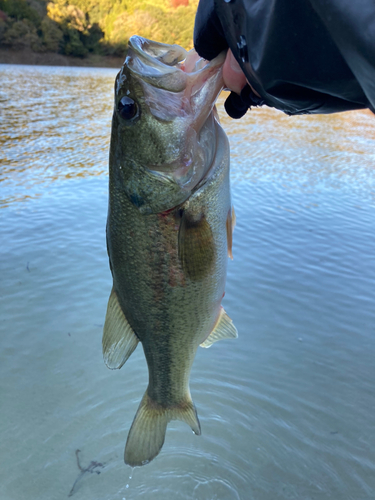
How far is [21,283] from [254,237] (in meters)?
3.29

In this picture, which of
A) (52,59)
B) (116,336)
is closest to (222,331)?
(116,336)

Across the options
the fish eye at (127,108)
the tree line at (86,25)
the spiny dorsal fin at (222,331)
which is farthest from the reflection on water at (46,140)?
the tree line at (86,25)

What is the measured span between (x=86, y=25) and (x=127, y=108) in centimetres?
6840

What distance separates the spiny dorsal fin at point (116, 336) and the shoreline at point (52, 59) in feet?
178

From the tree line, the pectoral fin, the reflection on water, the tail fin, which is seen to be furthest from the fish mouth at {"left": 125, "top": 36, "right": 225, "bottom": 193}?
the tree line

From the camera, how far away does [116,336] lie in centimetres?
206

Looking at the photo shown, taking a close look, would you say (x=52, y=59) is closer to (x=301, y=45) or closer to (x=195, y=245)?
(x=195, y=245)

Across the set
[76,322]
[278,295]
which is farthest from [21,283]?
[278,295]

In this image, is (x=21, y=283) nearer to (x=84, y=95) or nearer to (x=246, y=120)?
(x=246, y=120)

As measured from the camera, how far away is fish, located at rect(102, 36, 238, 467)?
5.40 ft

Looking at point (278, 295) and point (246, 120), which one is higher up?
point (278, 295)

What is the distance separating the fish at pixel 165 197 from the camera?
1646 millimetres

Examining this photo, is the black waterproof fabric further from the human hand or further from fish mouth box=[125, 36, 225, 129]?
fish mouth box=[125, 36, 225, 129]

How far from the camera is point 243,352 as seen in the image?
396 centimetres
